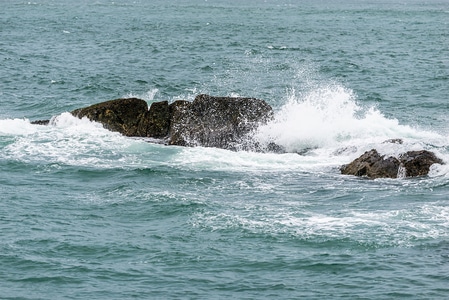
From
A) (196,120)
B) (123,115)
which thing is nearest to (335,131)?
(196,120)

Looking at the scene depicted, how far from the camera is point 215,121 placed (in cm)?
3050

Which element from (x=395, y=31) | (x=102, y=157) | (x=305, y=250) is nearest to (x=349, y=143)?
(x=102, y=157)

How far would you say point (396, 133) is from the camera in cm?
3262

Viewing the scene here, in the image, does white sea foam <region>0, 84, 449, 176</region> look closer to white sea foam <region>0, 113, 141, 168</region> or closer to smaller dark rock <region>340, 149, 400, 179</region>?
white sea foam <region>0, 113, 141, 168</region>

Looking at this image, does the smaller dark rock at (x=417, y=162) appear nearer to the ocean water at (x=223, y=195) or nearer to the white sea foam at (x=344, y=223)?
the ocean water at (x=223, y=195)

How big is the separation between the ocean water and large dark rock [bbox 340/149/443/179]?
416 mm

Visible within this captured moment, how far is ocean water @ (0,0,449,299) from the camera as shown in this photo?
18266 millimetres

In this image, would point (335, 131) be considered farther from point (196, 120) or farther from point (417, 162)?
point (417, 162)

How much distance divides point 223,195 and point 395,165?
550 centimetres

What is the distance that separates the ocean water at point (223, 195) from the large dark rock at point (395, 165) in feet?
1.37

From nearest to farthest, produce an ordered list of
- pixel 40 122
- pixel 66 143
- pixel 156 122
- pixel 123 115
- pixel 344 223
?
pixel 344 223, pixel 66 143, pixel 156 122, pixel 123 115, pixel 40 122

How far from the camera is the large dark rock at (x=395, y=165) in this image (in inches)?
1016

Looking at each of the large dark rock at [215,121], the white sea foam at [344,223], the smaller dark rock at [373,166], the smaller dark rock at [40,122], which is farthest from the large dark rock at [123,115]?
the white sea foam at [344,223]

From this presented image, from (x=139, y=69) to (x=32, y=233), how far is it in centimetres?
3041
